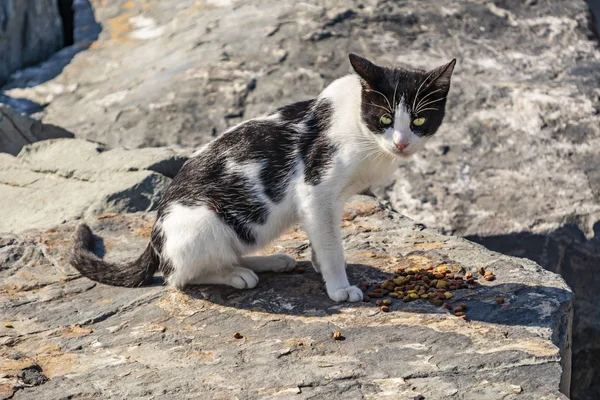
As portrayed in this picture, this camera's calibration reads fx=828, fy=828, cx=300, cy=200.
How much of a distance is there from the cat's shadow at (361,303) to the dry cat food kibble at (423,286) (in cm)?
3

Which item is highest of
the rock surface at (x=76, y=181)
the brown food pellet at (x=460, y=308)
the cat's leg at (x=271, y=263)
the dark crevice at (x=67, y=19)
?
the brown food pellet at (x=460, y=308)

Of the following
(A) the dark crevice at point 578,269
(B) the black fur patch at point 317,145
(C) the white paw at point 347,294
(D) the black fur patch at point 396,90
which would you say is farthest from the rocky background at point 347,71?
(D) the black fur patch at point 396,90

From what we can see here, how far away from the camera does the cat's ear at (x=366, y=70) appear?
4.05 metres

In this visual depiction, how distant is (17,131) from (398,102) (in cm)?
424

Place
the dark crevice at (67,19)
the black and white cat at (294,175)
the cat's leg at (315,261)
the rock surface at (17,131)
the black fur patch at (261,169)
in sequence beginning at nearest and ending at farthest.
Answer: the black and white cat at (294,175), the black fur patch at (261,169), the cat's leg at (315,261), the rock surface at (17,131), the dark crevice at (67,19)

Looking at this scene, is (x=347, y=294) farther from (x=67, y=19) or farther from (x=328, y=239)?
(x=67, y=19)

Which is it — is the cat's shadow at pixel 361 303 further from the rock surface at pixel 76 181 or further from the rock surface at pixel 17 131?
the rock surface at pixel 17 131

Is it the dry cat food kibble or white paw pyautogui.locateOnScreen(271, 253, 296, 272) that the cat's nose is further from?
white paw pyautogui.locateOnScreen(271, 253, 296, 272)

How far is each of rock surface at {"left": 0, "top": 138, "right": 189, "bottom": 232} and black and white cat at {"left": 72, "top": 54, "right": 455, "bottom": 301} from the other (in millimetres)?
1319

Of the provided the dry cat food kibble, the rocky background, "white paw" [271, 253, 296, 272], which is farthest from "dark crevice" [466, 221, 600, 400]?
"white paw" [271, 253, 296, 272]

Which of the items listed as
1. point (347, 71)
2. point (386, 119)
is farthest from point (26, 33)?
point (386, 119)

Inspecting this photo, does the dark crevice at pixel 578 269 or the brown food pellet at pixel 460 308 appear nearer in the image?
the brown food pellet at pixel 460 308

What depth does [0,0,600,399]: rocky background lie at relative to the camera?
19.9 ft

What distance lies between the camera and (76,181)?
6.19 meters
